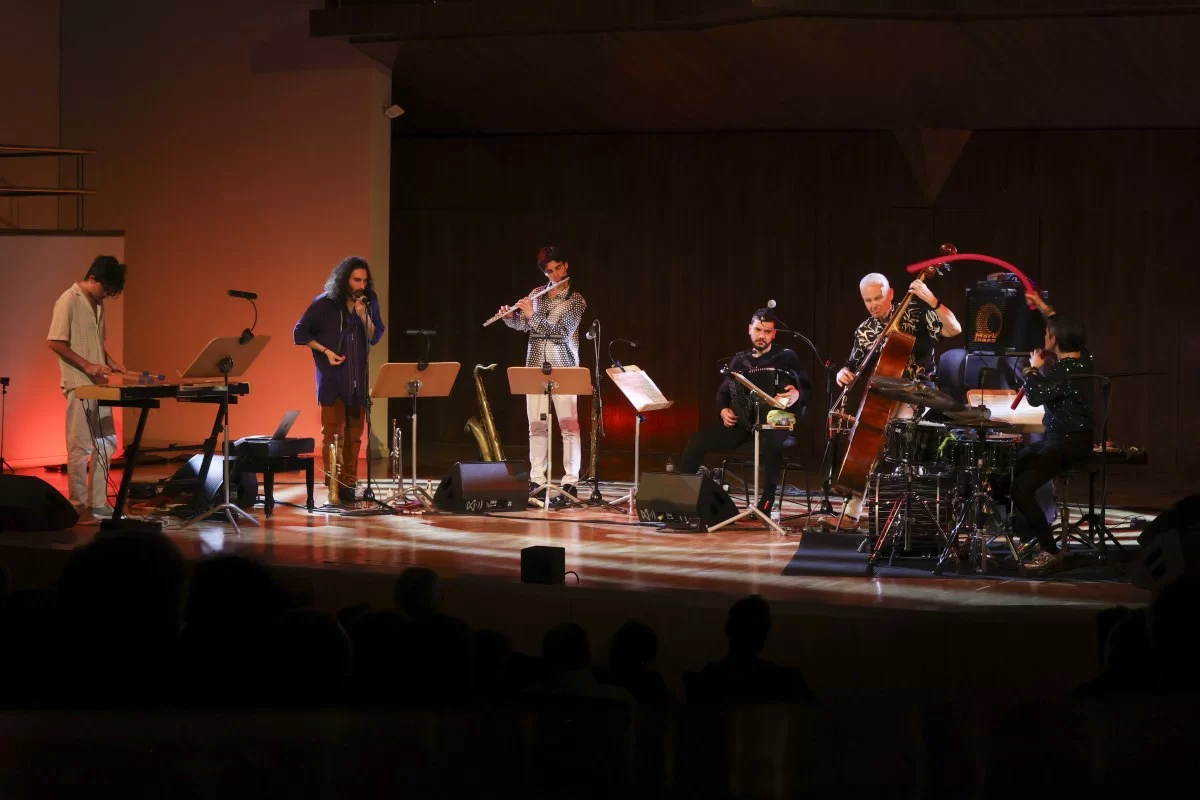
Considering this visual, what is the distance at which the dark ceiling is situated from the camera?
26.5 feet

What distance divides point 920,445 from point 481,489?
2.92 meters

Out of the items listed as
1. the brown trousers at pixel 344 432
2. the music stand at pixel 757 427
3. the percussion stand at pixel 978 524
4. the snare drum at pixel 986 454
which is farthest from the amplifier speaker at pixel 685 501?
the brown trousers at pixel 344 432

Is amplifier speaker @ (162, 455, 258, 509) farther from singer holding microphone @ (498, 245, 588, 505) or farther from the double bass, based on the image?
the double bass

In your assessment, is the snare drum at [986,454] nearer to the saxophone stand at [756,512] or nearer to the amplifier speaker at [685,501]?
the saxophone stand at [756,512]

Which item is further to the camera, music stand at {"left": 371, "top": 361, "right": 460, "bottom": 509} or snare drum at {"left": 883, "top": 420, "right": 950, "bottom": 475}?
music stand at {"left": 371, "top": 361, "right": 460, "bottom": 509}

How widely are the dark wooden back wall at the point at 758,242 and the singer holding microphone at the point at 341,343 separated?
3.37 metres

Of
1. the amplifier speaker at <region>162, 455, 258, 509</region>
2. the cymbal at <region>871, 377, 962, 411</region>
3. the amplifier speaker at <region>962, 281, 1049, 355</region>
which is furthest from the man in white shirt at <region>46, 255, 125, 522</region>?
the amplifier speaker at <region>962, 281, 1049, 355</region>

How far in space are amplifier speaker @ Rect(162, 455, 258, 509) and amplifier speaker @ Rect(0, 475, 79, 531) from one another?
810mm

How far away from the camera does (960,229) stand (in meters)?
10.6

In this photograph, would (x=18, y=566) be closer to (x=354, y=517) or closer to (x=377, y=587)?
(x=377, y=587)

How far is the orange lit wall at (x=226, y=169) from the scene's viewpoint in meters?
10.7

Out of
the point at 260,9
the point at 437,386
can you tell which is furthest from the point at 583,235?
the point at 437,386

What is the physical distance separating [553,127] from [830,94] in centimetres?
280

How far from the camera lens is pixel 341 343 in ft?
26.1
